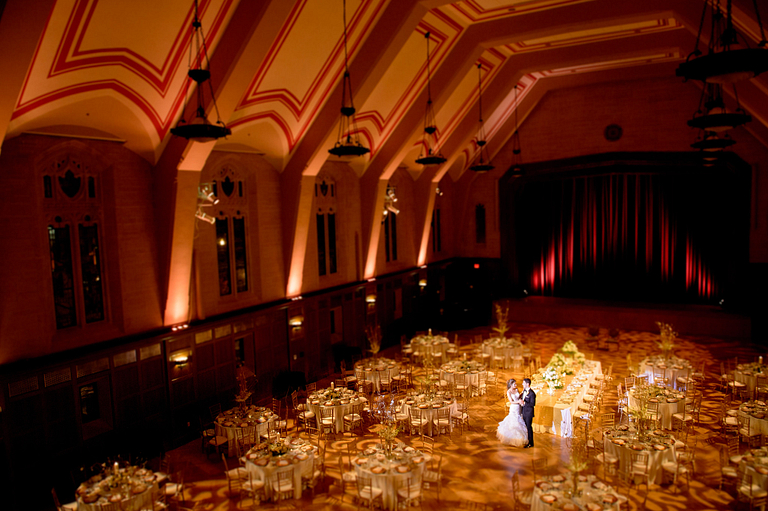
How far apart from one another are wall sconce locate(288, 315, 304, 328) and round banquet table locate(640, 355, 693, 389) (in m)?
7.88

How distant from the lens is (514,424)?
9.24 metres

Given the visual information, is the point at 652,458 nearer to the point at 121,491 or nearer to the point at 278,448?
the point at 278,448

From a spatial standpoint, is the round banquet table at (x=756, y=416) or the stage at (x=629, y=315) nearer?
the round banquet table at (x=756, y=416)

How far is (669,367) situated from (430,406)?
5693 mm

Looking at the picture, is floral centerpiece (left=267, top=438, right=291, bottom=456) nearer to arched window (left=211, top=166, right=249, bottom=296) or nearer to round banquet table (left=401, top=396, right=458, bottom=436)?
round banquet table (left=401, top=396, right=458, bottom=436)

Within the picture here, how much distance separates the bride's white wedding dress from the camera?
9164 millimetres

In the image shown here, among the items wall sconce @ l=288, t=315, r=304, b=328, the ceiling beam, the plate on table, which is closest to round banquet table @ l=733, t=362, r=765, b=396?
the plate on table

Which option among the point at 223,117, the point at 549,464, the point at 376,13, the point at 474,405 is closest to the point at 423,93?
the point at 376,13

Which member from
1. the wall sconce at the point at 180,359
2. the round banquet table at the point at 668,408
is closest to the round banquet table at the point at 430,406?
the round banquet table at the point at 668,408

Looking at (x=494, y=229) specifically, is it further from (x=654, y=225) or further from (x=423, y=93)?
(x=423, y=93)

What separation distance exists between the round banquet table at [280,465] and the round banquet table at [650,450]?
449cm

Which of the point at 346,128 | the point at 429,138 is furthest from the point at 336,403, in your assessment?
the point at 429,138

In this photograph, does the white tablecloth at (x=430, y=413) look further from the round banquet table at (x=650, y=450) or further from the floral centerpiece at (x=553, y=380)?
the round banquet table at (x=650, y=450)

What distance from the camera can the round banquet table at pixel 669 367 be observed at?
38.1 feet
